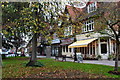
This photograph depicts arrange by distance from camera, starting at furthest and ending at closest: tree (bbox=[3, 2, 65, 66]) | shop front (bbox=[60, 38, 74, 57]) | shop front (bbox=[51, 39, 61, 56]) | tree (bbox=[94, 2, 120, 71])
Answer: shop front (bbox=[51, 39, 61, 56]) < shop front (bbox=[60, 38, 74, 57]) < tree (bbox=[3, 2, 65, 66]) < tree (bbox=[94, 2, 120, 71])

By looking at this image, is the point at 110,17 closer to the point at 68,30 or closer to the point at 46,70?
the point at 68,30

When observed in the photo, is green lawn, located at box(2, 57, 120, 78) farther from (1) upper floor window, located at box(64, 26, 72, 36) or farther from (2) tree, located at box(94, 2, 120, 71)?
(1) upper floor window, located at box(64, 26, 72, 36)

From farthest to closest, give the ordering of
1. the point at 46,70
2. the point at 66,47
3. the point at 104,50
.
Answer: the point at 66,47
the point at 104,50
the point at 46,70

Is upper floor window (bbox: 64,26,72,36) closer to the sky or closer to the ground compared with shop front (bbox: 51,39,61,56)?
closer to the sky

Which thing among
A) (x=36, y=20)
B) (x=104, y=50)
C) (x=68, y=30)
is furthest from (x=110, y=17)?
(x=104, y=50)

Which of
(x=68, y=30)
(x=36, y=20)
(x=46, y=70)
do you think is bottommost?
(x=46, y=70)

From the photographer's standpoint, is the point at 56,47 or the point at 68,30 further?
the point at 56,47

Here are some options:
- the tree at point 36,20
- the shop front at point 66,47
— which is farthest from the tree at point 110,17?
the shop front at point 66,47

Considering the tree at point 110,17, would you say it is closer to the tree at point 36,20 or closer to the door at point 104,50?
the tree at point 36,20

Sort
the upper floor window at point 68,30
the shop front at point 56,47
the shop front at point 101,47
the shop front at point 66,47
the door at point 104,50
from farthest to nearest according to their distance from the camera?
the shop front at point 56,47 < the shop front at point 66,47 < the door at point 104,50 < the shop front at point 101,47 < the upper floor window at point 68,30

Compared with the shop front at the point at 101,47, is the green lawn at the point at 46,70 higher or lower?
lower

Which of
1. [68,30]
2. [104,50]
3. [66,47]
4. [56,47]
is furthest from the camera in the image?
[56,47]

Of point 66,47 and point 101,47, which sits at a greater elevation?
point 101,47

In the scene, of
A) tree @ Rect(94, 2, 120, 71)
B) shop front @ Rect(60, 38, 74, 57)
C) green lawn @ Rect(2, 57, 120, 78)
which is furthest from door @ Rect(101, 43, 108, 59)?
tree @ Rect(94, 2, 120, 71)
